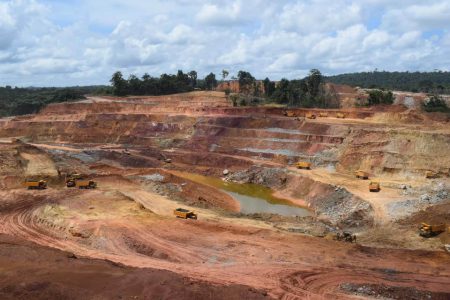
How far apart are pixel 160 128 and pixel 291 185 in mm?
35241

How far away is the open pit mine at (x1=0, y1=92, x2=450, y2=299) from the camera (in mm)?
23469

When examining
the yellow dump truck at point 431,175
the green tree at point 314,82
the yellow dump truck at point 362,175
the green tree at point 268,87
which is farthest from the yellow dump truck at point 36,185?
the green tree at point 268,87

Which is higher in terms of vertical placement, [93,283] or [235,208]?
[93,283]

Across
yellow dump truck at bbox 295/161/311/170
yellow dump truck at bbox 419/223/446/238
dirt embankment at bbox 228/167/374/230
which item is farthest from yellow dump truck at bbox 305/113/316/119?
yellow dump truck at bbox 419/223/446/238

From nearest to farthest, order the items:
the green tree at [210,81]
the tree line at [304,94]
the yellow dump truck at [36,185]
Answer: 1. the yellow dump truck at [36,185]
2. the tree line at [304,94]
3. the green tree at [210,81]

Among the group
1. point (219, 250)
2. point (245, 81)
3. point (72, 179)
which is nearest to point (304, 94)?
point (245, 81)

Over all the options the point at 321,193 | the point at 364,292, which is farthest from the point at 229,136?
the point at 364,292

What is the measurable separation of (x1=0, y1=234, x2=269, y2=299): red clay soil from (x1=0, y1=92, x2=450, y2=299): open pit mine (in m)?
0.09

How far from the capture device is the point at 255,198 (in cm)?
5131

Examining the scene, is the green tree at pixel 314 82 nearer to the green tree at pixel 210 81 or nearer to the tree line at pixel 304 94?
the tree line at pixel 304 94

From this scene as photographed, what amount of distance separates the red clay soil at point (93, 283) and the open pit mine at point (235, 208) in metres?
0.09

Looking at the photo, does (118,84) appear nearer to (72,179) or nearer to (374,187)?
(72,179)

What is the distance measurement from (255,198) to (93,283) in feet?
106

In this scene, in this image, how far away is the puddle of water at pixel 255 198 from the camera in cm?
4625
